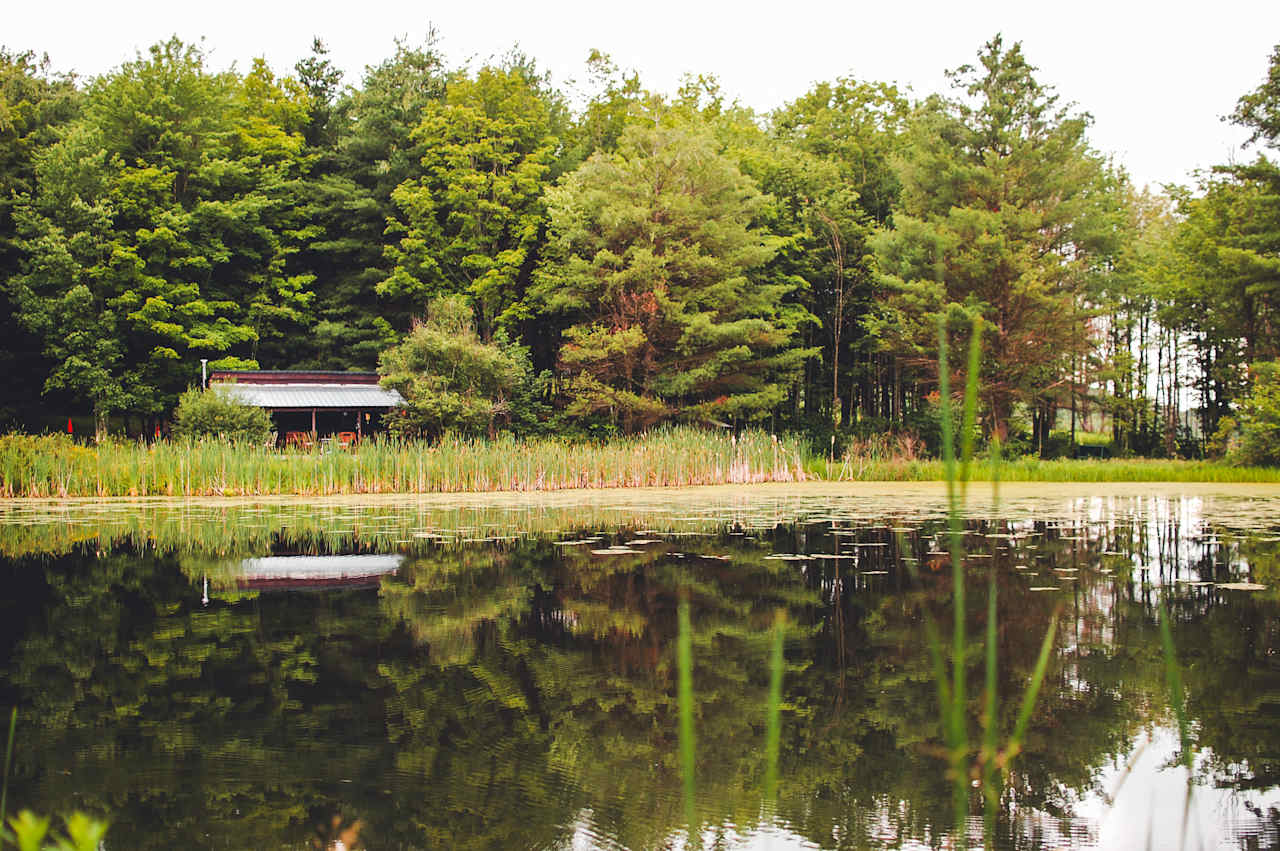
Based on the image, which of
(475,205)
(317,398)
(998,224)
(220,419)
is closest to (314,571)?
(220,419)

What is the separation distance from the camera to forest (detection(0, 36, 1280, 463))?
24.6 metres

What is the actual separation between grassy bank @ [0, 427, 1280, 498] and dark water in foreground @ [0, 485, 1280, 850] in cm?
595

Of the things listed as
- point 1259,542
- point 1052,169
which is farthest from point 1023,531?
point 1052,169

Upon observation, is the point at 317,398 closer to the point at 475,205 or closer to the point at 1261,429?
the point at 475,205

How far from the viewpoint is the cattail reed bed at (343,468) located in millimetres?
13906

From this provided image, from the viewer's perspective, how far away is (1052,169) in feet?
83.5

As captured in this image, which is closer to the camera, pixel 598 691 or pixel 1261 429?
pixel 598 691

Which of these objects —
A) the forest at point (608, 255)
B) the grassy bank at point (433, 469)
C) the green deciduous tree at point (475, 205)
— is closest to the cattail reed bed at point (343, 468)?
the grassy bank at point (433, 469)

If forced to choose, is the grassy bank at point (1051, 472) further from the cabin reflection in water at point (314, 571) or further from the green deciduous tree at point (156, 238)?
the green deciduous tree at point (156, 238)

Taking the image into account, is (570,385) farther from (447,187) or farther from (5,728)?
(5,728)

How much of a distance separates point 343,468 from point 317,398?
1100cm

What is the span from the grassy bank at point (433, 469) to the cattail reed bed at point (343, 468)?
0.05 ft

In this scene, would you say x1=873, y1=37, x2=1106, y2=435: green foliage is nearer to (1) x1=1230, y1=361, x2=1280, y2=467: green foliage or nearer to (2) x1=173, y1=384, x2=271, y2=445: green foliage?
(1) x1=1230, y1=361, x2=1280, y2=467: green foliage

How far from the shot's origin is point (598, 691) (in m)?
3.90
